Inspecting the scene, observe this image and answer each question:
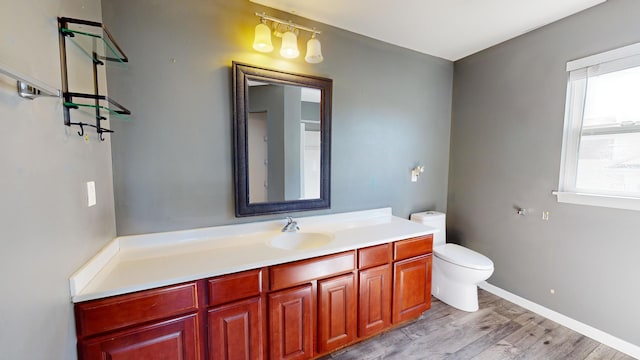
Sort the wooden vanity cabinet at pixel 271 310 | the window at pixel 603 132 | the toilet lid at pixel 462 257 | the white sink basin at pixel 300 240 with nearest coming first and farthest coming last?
1. the wooden vanity cabinet at pixel 271 310
2. the window at pixel 603 132
3. the white sink basin at pixel 300 240
4. the toilet lid at pixel 462 257

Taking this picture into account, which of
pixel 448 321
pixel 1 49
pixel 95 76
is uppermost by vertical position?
pixel 95 76

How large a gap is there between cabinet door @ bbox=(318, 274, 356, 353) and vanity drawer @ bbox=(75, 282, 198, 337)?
0.76 metres

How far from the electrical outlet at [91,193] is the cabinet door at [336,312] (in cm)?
128

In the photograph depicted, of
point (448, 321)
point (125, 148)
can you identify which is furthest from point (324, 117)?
point (448, 321)

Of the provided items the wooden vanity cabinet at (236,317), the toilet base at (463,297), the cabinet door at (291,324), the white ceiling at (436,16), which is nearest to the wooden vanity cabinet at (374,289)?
the cabinet door at (291,324)

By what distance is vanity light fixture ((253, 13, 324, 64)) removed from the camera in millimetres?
1668

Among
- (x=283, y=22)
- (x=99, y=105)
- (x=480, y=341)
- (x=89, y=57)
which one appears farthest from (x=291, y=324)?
(x=283, y=22)

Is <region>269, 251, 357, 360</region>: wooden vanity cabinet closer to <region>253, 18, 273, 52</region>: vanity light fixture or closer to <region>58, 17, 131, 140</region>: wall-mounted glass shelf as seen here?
<region>58, 17, 131, 140</region>: wall-mounted glass shelf

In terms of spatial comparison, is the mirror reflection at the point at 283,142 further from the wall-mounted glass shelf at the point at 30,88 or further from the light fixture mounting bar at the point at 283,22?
the wall-mounted glass shelf at the point at 30,88

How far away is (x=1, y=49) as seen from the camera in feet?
2.23

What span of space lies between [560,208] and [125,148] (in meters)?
3.23

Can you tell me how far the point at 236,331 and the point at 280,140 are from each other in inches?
50.1

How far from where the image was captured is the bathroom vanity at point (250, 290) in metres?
1.11

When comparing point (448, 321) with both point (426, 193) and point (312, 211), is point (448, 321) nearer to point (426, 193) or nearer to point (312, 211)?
point (426, 193)
